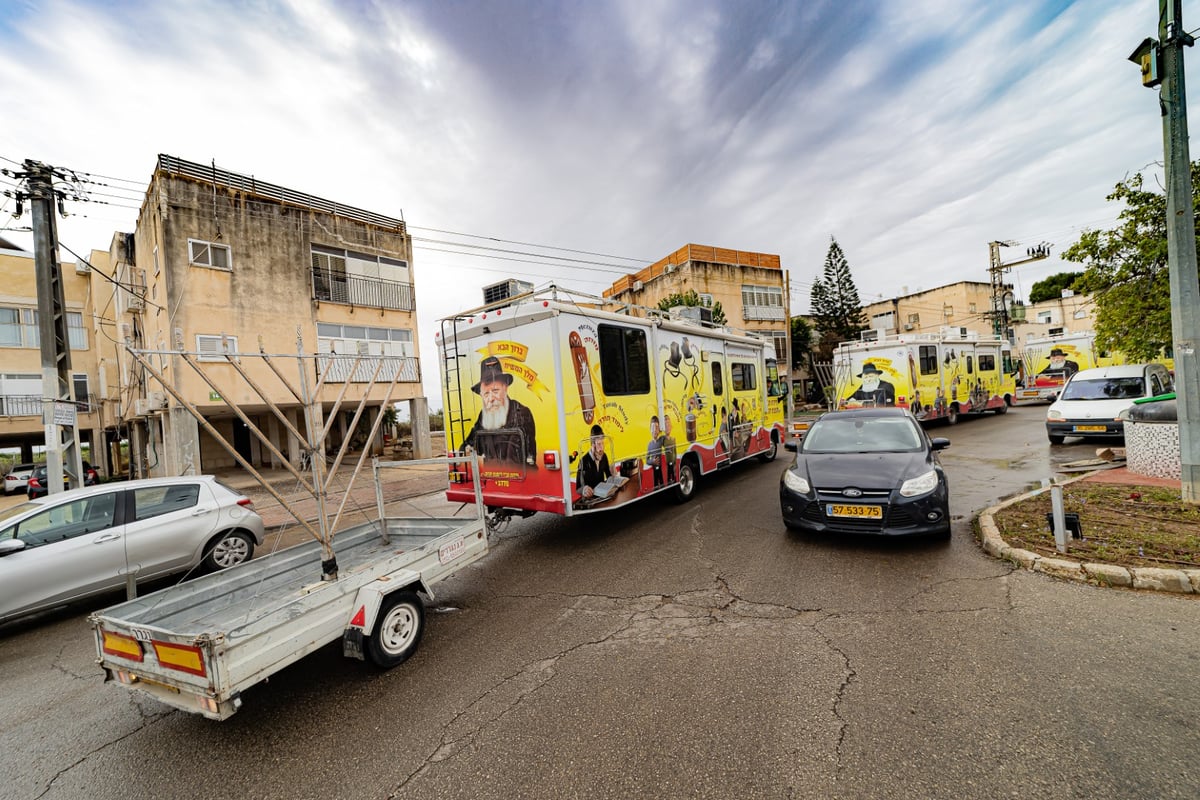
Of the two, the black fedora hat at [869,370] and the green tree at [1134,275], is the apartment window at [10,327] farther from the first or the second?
→ the green tree at [1134,275]

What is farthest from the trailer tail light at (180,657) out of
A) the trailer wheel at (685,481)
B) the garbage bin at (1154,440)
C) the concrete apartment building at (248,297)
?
the garbage bin at (1154,440)

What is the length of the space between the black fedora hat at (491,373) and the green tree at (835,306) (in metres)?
37.5

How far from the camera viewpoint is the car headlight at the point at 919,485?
5.47 metres

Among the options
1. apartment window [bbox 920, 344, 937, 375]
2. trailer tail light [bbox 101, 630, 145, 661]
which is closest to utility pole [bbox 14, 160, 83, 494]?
trailer tail light [bbox 101, 630, 145, 661]

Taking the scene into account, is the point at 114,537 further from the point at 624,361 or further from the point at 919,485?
the point at 919,485

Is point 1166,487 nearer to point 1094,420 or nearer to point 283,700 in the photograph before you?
point 1094,420

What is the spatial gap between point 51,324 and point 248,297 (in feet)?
26.7

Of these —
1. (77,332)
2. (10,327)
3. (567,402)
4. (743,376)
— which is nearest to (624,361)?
(567,402)

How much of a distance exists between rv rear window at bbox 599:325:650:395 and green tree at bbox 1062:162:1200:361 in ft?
28.8

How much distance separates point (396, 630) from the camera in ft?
12.9

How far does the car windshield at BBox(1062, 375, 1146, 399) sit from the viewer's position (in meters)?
11.5

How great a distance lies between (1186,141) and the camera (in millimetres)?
6055

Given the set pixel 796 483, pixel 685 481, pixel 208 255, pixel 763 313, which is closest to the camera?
pixel 796 483

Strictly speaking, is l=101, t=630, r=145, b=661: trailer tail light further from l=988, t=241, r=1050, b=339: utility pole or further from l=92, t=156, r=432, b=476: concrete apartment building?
l=988, t=241, r=1050, b=339: utility pole
